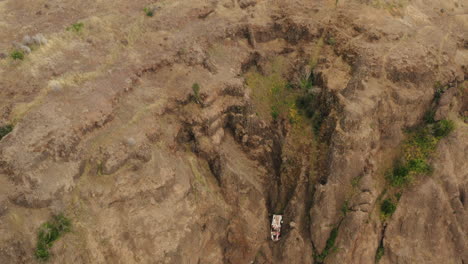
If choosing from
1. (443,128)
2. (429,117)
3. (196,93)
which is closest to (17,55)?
(196,93)

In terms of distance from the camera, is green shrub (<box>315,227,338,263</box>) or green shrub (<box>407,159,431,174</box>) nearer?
green shrub (<box>315,227,338,263</box>)

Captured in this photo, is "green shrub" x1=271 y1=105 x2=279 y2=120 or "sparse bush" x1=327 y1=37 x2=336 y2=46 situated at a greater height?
"sparse bush" x1=327 y1=37 x2=336 y2=46

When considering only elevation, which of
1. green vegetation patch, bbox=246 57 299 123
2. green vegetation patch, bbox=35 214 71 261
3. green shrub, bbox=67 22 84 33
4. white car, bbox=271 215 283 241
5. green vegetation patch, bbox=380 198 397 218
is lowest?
white car, bbox=271 215 283 241

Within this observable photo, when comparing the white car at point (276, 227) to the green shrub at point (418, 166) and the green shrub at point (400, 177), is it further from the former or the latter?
the green shrub at point (418, 166)

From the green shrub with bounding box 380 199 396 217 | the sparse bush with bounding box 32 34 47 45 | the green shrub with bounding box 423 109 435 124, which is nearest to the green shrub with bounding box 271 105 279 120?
the green shrub with bounding box 380 199 396 217

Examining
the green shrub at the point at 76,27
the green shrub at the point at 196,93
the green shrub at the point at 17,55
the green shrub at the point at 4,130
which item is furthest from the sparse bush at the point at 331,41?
the green shrub at the point at 4,130

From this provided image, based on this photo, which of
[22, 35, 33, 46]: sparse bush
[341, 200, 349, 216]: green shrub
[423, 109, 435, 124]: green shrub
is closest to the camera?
[341, 200, 349, 216]: green shrub

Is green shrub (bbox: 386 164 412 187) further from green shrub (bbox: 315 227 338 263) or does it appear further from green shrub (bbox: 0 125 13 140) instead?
green shrub (bbox: 0 125 13 140)
